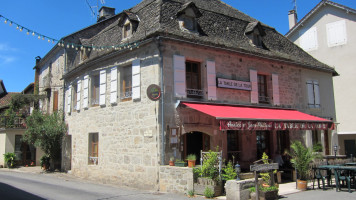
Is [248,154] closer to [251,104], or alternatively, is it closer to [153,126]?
[251,104]

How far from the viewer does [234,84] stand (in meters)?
12.9

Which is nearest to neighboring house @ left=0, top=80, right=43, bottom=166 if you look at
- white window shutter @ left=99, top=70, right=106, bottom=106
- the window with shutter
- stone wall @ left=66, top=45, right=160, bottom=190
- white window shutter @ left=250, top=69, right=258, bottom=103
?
stone wall @ left=66, top=45, right=160, bottom=190

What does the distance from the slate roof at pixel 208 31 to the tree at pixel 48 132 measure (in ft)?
16.4

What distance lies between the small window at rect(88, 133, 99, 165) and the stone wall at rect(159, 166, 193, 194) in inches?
203

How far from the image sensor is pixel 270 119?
11234 mm

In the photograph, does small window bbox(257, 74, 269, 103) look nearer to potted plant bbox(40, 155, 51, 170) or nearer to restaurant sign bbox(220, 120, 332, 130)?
restaurant sign bbox(220, 120, 332, 130)

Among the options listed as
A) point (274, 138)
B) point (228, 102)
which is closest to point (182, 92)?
point (228, 102)

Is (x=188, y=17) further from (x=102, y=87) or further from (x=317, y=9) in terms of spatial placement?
(x=317, y=9)

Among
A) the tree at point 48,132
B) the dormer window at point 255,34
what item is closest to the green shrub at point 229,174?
the dormer window at point 255,34

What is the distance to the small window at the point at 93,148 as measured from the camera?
14.3 m

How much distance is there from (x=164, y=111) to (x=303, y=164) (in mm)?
5025

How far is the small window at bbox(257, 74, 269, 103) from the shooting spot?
1438 centimetres

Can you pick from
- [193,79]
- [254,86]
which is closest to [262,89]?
[254,86]

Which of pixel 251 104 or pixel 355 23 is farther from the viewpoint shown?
pixel 355 23
